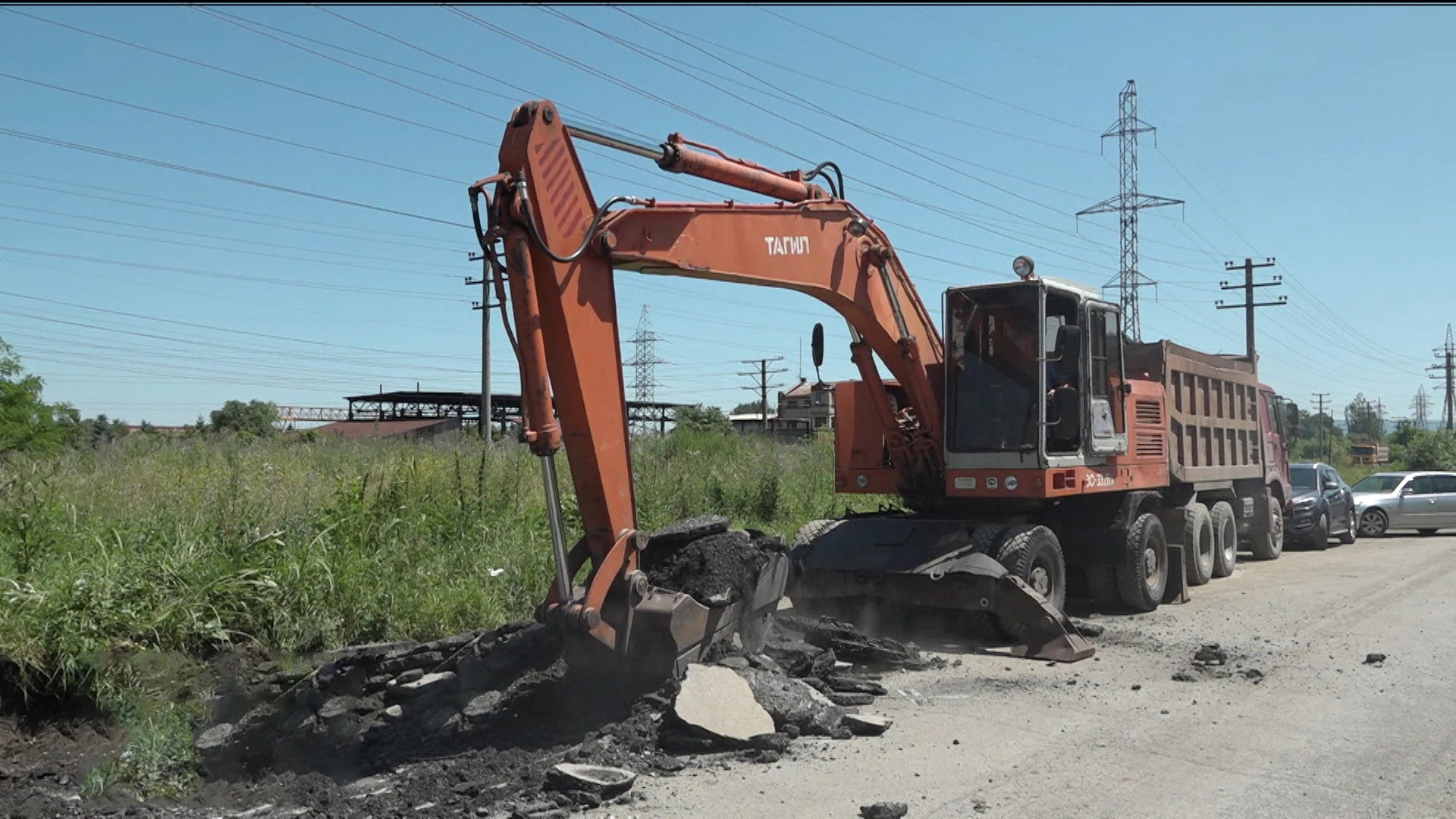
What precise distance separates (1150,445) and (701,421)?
19427 millimetres

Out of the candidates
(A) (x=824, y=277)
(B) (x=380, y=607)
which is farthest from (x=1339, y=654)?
(B) (x=380, y=607)

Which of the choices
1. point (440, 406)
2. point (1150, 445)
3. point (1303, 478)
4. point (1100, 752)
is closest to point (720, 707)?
point (1100, 752)

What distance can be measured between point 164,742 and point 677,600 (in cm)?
314

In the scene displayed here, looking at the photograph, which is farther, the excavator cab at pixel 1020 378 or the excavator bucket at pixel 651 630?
the excavator cab at pixel 1020 378

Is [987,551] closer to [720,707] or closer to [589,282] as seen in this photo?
[720,707]

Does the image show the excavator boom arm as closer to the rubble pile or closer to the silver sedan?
the rubble pile

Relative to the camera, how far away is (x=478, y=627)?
934cm

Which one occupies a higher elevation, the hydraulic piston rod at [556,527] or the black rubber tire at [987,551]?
the hydraulic piston rod at [556,527]

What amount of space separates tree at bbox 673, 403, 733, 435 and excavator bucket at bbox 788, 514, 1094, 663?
43.9 feet

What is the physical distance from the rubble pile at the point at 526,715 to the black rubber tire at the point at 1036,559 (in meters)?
2.00

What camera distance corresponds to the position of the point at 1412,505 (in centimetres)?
2228

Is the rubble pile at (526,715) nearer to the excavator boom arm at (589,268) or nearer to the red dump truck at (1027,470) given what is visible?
the excavator boom arm at (589,268)

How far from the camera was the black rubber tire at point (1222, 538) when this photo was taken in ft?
48.0

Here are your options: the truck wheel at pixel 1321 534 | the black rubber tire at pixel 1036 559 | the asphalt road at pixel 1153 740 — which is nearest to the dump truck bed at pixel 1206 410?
the asphalt road at pixel 1153 740
